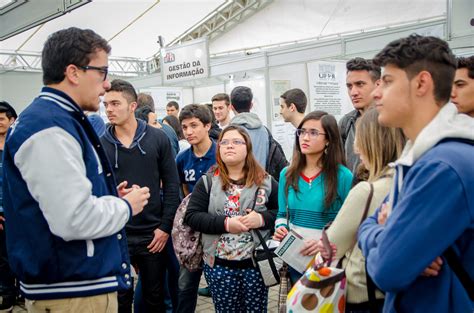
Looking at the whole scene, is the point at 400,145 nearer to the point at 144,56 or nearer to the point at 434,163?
the point at 434,163

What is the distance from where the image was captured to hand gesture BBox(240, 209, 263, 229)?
253 cm

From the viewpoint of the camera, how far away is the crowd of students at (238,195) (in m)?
1.19

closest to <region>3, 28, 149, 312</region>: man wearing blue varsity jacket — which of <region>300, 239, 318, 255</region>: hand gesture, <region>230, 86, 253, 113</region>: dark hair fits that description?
<region>300, 239, 318, 255</region>: hand gesture

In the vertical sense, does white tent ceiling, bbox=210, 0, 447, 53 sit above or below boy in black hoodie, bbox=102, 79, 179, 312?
above

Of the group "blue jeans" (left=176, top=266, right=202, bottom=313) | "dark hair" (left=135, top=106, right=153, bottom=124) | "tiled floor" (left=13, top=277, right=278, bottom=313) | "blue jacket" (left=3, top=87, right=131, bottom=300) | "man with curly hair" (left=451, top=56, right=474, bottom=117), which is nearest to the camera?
"blue jacket" (left=3, top=87, right=131, bottom=300)

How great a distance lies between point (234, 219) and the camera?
8.30 feet

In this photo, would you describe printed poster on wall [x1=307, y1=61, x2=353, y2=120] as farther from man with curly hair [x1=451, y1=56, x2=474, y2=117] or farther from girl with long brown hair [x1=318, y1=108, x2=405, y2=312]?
girl with long brown hair [x1=318, y1=108, x2=405, y2=312]

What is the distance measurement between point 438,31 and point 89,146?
414 cm

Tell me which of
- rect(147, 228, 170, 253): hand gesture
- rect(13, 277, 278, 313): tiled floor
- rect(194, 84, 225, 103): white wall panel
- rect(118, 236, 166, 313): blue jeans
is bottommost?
rect(13, 277, 278, 313): tiled floor

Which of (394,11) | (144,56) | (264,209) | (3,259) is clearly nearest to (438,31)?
(264,209)

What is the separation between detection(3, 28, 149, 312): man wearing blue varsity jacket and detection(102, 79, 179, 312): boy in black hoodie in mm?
1079

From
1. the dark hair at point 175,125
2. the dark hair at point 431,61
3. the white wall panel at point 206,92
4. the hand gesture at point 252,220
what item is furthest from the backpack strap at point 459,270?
the white wall panel at point 206,92

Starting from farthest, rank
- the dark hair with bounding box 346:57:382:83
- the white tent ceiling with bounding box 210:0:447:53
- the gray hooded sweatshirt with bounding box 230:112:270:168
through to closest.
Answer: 1. the white tent ceiling with bounding box 210:0:447:53
2. the gray hooded sweatshirt with bounding box 230:112:270:168
3. the dark hair with bounding box 346:57:382:83

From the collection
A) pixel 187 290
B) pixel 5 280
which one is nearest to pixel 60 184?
pixel 187 290
